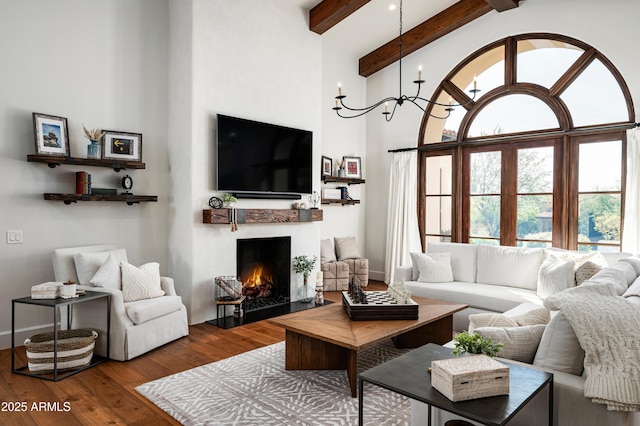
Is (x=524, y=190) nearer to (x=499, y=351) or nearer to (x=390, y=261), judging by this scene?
(x=390, y=261)

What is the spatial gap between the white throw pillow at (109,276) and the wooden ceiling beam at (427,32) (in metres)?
4.99

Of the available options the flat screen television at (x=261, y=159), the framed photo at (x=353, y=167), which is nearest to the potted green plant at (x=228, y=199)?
the flat screen television at (x=261, y=159)

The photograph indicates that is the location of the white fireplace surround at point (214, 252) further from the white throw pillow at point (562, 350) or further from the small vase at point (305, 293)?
the white throw pillow at point (562, 350)

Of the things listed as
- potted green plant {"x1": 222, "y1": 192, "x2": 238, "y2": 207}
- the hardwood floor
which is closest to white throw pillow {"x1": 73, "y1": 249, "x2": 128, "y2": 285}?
the hardwood floor

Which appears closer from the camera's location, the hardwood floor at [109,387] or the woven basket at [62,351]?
the hardwood floor at [109,387]

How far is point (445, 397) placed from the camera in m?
1.67

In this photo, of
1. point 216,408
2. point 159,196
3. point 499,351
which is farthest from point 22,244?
point 499,351

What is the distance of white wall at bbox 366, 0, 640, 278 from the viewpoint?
4.81 meters

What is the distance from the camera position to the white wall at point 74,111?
369 centimetres

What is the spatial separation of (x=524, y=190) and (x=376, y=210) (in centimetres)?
233

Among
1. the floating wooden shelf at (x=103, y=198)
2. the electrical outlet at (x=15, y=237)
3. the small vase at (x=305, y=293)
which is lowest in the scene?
the small vase at (x=305, y=293)

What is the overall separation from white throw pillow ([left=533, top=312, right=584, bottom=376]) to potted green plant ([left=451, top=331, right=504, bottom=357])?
240mm

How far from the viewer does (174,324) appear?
12.9ft

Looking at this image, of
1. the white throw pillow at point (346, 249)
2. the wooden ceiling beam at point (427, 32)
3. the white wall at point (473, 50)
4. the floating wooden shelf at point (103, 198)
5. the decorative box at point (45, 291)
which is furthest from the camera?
the white throw pillow at point (346, 249)
